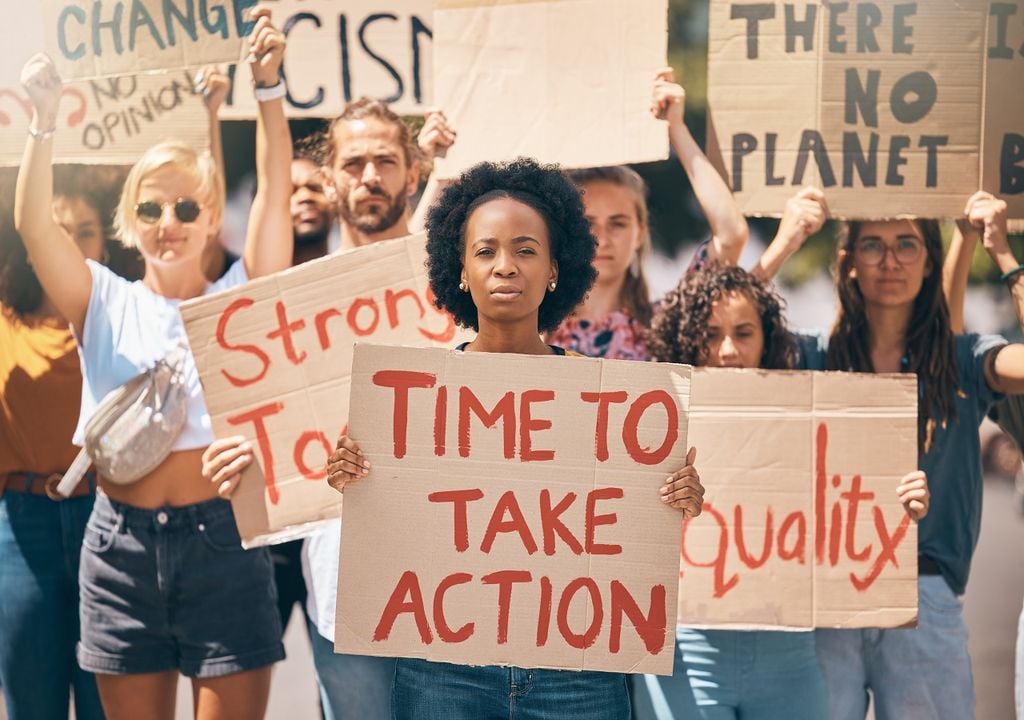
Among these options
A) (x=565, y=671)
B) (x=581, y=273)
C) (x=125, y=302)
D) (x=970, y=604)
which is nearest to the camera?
(x=565, y=671)

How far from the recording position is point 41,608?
3625mm

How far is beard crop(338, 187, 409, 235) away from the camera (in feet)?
11.6

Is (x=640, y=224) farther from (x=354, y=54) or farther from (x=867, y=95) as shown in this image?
(x=354, y=54)

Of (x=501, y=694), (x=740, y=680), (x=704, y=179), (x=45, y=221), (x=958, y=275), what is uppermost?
(x=704, y=179)

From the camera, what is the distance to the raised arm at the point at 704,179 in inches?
139

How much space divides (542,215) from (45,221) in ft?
5.23

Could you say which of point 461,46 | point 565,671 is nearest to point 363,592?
point 565,671

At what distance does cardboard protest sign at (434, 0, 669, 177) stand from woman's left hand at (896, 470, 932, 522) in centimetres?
111

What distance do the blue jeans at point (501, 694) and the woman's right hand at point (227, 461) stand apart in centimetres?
85

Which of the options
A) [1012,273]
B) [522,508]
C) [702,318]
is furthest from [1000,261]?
[522,508]

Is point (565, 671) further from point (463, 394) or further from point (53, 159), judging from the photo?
point (53, 159)

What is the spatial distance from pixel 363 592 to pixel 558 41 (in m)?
1.74

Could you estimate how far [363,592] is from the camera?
2582 mm

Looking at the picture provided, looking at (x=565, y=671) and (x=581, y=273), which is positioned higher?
(x=581, y=273)
